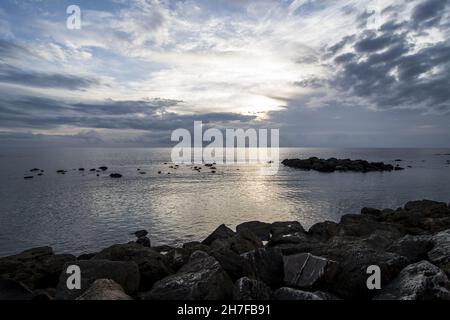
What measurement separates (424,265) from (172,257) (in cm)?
866

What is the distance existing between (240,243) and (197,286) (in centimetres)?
941

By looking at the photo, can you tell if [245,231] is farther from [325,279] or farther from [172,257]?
[325,279]

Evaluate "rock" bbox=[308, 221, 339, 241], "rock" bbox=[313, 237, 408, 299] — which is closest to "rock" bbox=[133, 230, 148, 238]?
"rock" bbox=[308, 221, 339, 241]

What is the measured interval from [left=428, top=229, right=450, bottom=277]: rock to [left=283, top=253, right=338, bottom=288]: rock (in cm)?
298

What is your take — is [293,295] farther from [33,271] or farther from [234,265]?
[33,271]

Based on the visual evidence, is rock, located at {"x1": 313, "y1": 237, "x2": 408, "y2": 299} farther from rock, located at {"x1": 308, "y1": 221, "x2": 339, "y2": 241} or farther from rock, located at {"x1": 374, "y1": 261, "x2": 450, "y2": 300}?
rock, located at {"x1": 308, "y1": 221, "x2": 339, "y2": 241}

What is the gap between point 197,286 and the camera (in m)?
7.66

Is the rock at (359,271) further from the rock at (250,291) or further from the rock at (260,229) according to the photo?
the rock at (260,229)

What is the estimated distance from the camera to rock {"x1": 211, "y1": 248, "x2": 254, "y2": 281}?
365 inches

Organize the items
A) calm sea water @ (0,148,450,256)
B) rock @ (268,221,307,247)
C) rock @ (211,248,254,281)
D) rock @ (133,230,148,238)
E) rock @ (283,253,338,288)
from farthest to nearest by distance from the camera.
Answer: calm sea water @ (0,148,450,256) < rock @ (133,230,148,238) < rock @ (268,221,307,247) < rock @ (211,248,254,281) < rock @ (283,253,338,288)

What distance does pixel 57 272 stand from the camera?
13.8 meters

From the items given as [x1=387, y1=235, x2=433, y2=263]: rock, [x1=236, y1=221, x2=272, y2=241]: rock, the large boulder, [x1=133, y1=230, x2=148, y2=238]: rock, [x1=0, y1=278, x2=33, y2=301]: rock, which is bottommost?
[x1=133, y1=230, x2=148, y2=238]: rock

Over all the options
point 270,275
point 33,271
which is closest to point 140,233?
point 33,271

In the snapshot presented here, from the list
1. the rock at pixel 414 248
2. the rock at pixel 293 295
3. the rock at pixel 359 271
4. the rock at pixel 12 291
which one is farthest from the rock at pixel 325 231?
the rock at pixel 12 291
